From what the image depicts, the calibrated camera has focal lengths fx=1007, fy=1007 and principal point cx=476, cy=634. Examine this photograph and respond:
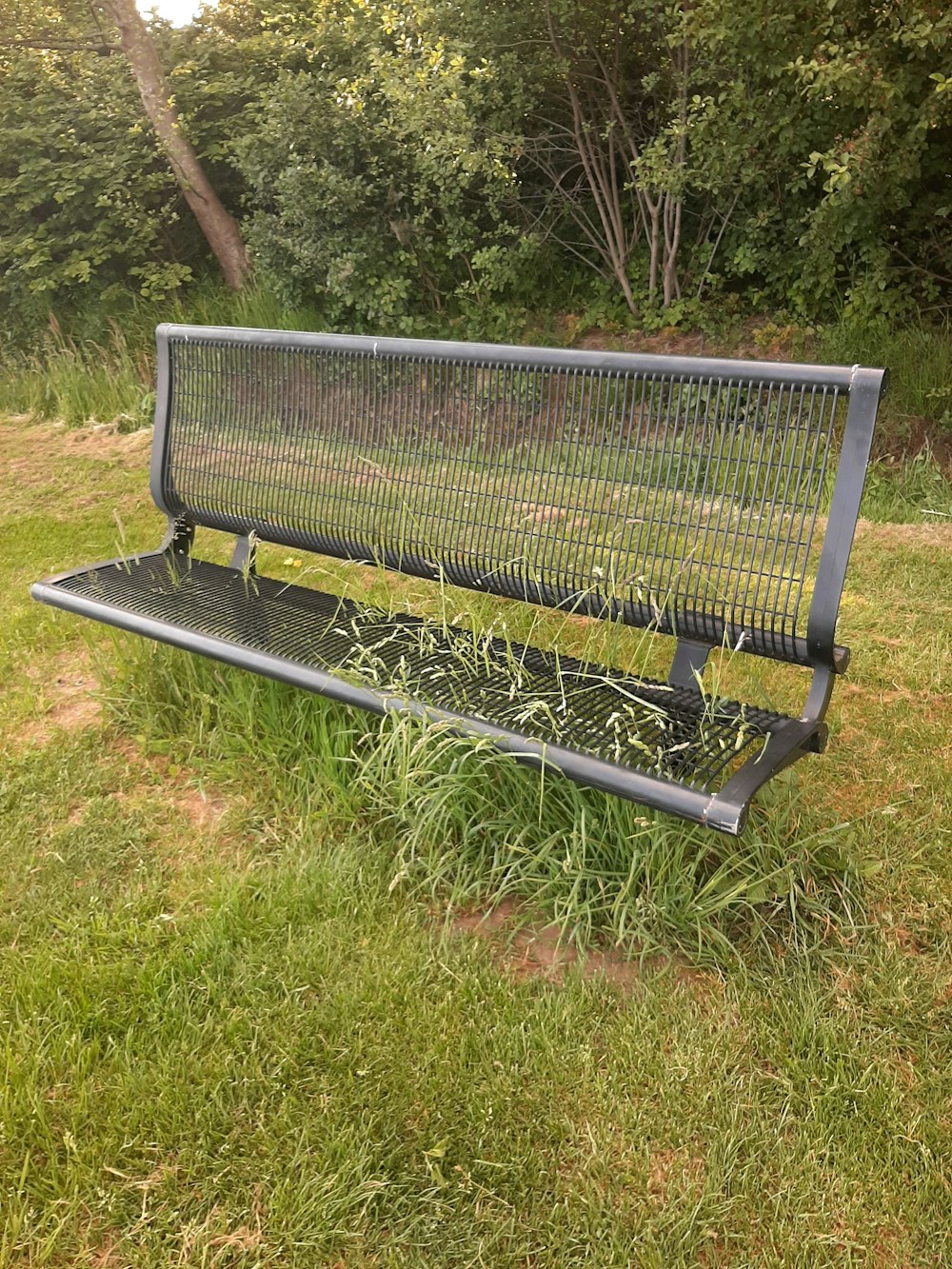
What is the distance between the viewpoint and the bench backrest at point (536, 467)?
2.33m

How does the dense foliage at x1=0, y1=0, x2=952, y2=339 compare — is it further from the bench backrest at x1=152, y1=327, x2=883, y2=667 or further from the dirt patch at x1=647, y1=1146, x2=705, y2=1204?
the dirt patch at x1=647, y1=1146, x2=705, y2=1204

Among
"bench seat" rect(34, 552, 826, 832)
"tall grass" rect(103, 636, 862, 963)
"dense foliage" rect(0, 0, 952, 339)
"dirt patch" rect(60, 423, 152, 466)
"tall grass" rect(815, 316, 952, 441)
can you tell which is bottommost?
"dirt patch" rect(60, 423, 152, 466)

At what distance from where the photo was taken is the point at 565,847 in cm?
240

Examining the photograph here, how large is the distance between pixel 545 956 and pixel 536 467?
130 centimetres

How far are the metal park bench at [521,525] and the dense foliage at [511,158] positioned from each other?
2.97 metres

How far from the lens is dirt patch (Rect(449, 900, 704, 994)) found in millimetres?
2189

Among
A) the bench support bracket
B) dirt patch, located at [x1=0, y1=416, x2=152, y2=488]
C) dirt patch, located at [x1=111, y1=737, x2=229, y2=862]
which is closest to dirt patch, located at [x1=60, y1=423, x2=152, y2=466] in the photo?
dirt patch, located at [x1=0, y1=416, x2=152, y2=488]

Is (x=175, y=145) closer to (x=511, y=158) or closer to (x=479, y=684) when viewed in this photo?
(x=511, y=158)

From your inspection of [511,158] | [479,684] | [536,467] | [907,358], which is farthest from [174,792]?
[511,158]

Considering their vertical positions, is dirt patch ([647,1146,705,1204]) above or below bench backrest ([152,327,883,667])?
below

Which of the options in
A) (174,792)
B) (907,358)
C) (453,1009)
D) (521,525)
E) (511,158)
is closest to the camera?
(453,1009)

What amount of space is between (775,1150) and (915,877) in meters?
0.83

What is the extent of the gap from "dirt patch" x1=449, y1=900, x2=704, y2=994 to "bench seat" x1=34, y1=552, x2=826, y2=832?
0.43m

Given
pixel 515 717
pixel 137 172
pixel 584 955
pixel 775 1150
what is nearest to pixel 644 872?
pixel 584 955
